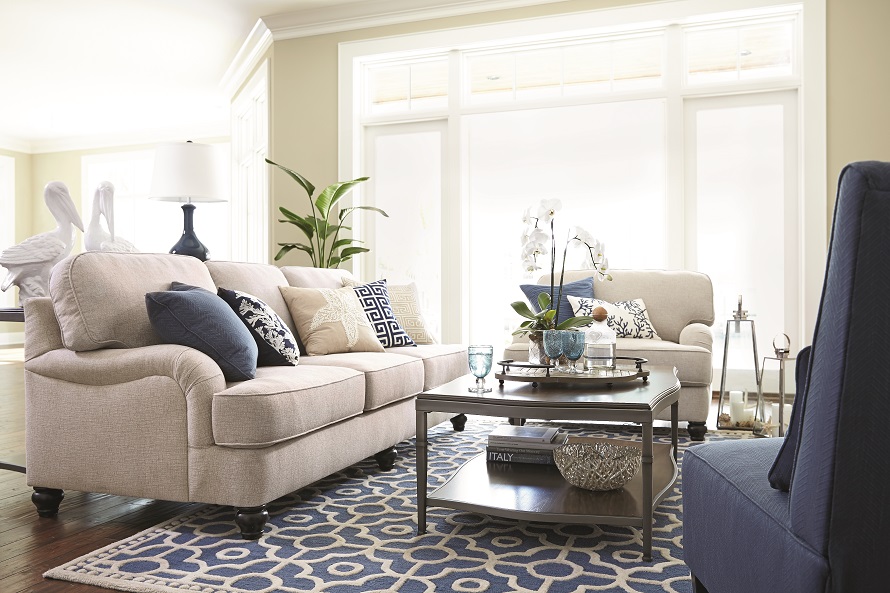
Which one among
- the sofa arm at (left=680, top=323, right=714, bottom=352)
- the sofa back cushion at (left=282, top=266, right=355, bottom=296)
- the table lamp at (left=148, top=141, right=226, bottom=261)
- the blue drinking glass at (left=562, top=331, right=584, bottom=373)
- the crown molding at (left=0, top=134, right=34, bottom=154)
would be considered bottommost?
the sofa arm at (left=680, top=323, right=714, bottom=352)

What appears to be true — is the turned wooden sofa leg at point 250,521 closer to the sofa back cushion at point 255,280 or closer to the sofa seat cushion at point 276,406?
the sofa seat cushion at point 276,406

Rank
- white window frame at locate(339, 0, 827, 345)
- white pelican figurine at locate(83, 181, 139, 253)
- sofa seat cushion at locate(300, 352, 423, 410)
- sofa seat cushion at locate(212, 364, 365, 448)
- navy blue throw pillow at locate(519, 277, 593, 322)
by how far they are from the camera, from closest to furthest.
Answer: sofa seat cushion at locate(212, 364, 365, 448)
sofa seat cushion at locate(300, 352, 423, 410)
white pelican figurine at locate(83, 181, 139, 253)
navy blue throw pillow at locate(519, 277, 593, 322)
white window frame at locate(339, 0, 827, 345)

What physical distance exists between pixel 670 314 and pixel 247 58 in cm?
469

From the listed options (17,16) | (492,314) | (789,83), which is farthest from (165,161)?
(789,83)

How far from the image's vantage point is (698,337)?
394 cm

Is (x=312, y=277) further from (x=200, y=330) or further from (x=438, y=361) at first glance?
(x=200, y=330)

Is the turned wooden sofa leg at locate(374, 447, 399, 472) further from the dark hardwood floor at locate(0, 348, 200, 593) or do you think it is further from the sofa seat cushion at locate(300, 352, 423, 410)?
the dark hardwood floor at locate(0, 348, 200, 593)

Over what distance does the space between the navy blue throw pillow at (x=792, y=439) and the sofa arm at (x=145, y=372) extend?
5.37 feet

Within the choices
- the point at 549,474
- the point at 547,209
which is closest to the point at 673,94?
the point at 547,209

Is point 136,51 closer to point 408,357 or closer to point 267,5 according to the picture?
point 267,5

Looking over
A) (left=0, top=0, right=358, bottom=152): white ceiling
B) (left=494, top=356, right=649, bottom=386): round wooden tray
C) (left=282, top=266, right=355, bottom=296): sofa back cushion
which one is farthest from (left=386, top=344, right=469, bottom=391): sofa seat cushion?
(left=0, top=0, right=358, bottom=152): white ceiling

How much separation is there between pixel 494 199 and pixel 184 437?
3982mm

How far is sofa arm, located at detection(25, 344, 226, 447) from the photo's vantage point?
7.53 feet

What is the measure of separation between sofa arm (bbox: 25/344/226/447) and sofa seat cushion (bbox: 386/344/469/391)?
1.34 meters
